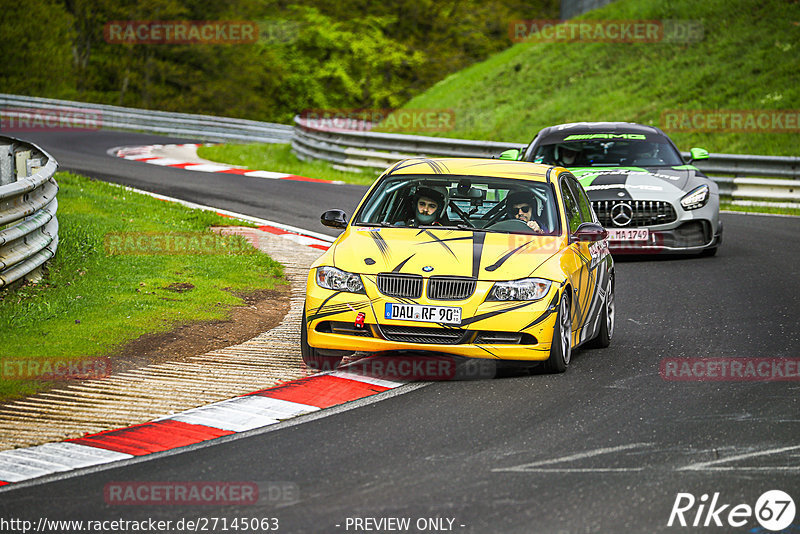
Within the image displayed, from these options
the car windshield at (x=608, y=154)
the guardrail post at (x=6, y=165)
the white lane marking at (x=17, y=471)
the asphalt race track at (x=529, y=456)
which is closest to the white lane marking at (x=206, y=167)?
the car windshield at (x=608, y=154)

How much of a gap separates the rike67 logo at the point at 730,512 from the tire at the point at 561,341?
8.65 feet

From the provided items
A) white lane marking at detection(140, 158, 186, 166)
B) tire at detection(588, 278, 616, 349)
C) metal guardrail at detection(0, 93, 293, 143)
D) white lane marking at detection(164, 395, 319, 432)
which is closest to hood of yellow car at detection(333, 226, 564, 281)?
tire at detection(588, 278, 616, 349)

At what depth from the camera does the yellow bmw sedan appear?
774 cm

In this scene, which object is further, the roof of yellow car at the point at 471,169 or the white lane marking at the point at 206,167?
the white lane marking at the point at 206,167

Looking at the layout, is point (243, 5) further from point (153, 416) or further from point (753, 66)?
point (153, 416)

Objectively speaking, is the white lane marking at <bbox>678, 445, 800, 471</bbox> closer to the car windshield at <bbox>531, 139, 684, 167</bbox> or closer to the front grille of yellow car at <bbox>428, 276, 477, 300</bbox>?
the front grille of yellow car at <bbox>428, 276, 477, 300</bbox>

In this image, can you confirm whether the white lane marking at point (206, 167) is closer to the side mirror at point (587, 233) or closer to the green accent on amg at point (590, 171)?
the green accent on amg at point (590, 171)

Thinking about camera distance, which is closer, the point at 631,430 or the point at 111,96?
the point at 631,430

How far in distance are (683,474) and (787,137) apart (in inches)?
851

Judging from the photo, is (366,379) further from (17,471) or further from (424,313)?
(17,471)

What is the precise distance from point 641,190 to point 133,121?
26355 mm

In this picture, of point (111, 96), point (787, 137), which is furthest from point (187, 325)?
point (111, 96)

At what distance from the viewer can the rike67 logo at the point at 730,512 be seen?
500 centimetres

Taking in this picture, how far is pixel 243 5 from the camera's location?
198 feet
